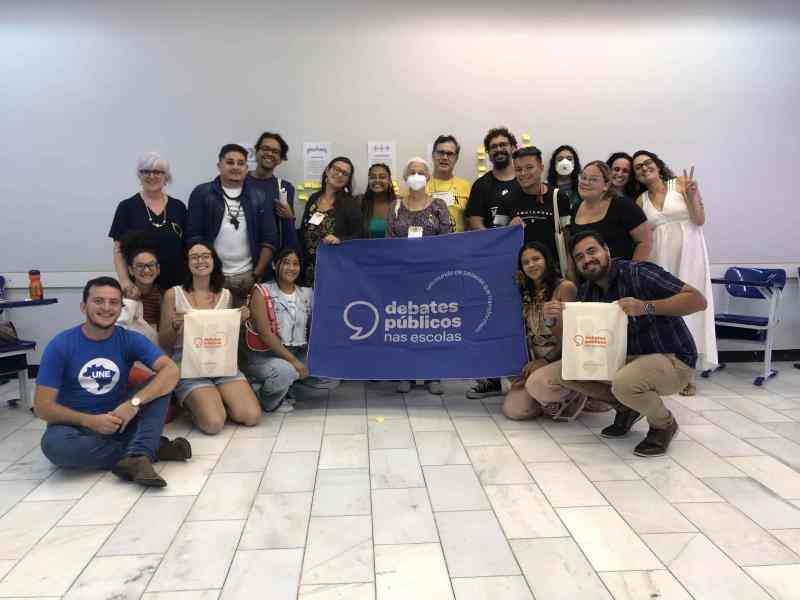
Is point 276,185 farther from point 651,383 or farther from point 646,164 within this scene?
point 651,383

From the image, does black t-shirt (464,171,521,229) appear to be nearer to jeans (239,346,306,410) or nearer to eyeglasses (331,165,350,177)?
eyeglasses (331,165,350,177)

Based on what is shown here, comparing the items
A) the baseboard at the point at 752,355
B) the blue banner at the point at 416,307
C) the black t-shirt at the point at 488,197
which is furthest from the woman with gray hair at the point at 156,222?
the baseboard at the point at 752,355

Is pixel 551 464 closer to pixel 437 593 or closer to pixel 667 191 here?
pixel 437 593

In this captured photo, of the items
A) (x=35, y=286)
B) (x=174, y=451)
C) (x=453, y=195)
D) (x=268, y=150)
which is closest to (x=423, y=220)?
(x=453, y=195)

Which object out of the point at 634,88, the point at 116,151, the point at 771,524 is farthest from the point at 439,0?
→ the point at 771,524

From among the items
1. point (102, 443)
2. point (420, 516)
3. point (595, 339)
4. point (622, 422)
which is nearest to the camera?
point (420, 516)

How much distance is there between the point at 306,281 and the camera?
12.7ft

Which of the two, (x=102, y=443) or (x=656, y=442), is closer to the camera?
(x=102, y=443)

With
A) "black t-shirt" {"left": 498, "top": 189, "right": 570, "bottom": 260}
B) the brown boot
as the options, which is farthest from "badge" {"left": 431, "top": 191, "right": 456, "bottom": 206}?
the brown boot

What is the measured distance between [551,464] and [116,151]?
378cm

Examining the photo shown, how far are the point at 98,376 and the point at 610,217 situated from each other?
2.83 metres

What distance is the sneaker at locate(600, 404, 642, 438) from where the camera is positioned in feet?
10.3

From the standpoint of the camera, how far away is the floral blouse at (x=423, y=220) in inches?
146

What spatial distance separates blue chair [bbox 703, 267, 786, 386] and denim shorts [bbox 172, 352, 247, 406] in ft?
11.5
